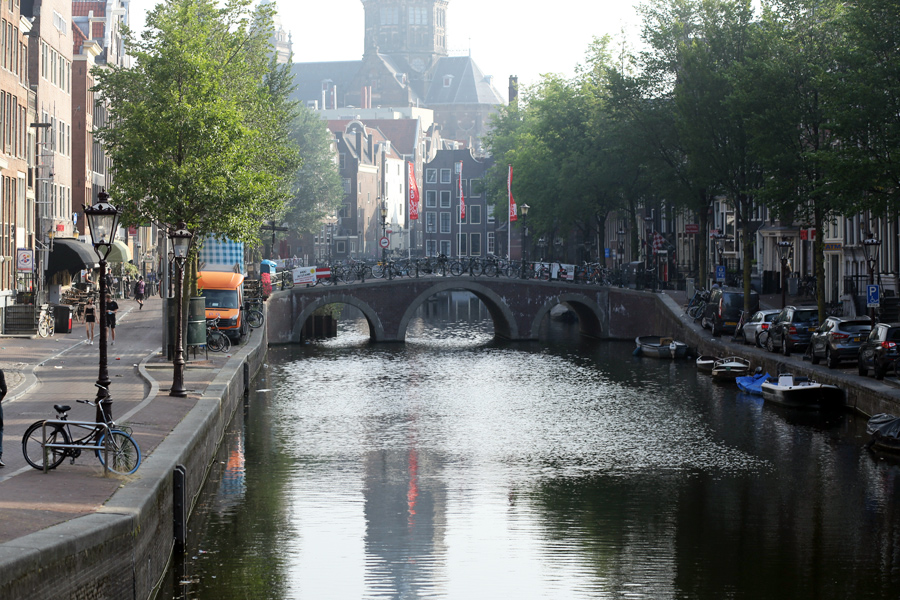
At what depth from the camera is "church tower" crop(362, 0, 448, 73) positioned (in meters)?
190

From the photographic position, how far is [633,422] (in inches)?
1345

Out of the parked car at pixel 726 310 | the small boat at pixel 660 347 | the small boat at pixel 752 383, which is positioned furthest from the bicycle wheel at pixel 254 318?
the small boat at pixel 752 383

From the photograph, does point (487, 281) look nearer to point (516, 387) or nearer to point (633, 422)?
point (516, 387)

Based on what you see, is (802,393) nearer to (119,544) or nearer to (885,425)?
(885,425)

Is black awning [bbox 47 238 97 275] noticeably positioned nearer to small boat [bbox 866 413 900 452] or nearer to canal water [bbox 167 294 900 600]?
canal water [bbox 167 294 900 600]

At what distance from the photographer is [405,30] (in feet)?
624

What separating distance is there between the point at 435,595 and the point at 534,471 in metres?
9.88

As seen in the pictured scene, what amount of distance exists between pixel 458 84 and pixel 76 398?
16528 centimetres

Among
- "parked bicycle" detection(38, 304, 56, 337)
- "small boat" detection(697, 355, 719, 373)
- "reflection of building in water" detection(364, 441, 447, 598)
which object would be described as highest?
"parked bicycle" detection(38, 304, 56, 337)

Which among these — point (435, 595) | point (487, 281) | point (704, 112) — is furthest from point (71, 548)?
point (487, 281)

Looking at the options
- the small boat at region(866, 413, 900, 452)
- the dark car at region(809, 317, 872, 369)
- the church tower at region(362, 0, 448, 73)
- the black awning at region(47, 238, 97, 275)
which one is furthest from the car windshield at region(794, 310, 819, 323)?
the church tower at region(362, 0, 448, 73)

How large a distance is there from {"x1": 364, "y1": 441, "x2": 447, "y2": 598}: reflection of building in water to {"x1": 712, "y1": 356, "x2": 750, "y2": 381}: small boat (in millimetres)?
17088

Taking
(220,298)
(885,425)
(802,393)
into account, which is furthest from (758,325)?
(220,298)

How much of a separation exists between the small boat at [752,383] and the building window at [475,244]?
92.0 m
